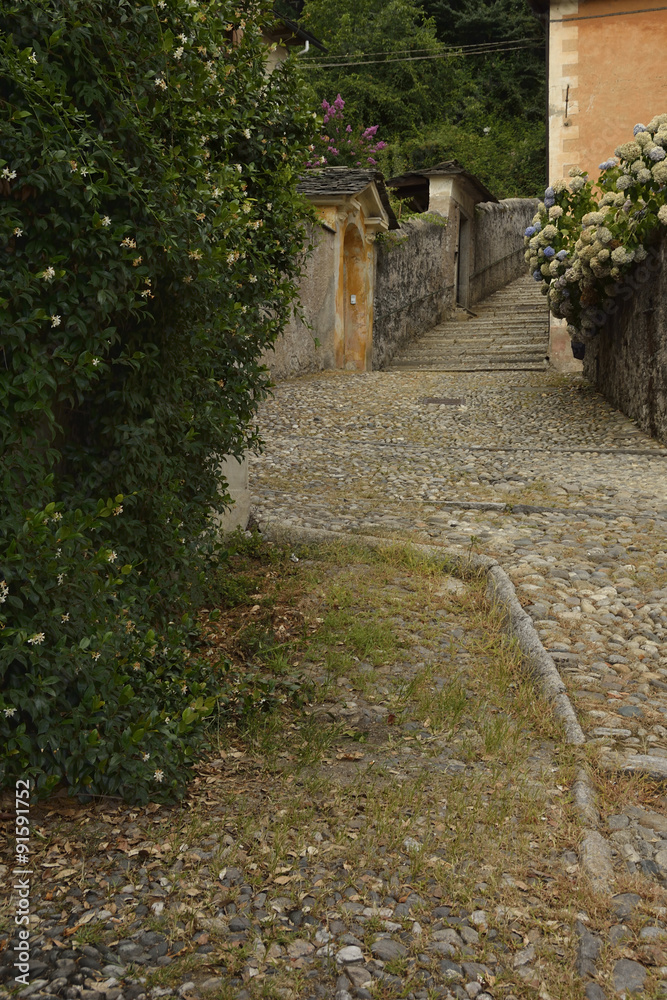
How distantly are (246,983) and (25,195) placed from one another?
2265 millimetres

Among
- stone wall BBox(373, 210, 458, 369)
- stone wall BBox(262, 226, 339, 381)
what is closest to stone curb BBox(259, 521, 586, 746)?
stone wall BBox(262, 226, 339, 381)

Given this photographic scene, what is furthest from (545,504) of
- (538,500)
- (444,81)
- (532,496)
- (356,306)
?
(444,81)

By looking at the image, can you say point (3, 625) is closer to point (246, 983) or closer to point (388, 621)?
point (246, 983)

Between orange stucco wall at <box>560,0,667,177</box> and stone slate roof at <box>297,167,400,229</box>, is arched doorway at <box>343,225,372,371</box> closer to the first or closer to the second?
stone slate roof at <box>297,167,400,229</box>

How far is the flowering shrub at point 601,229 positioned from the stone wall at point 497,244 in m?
12.9

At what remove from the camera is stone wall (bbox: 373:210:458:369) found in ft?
57.0

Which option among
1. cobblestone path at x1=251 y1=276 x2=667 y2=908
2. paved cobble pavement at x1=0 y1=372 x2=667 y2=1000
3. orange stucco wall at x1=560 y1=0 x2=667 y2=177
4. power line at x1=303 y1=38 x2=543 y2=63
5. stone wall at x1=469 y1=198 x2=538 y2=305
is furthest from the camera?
power line at x1=303 y1=38 x2=543 y2=63

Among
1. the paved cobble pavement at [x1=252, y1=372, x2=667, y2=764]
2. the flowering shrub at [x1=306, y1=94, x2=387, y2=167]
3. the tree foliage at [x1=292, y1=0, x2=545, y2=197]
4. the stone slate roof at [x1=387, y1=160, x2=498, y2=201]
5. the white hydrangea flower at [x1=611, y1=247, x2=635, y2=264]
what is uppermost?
the tree foliage at [x1=292, y1=0, x2=545, y2=197]

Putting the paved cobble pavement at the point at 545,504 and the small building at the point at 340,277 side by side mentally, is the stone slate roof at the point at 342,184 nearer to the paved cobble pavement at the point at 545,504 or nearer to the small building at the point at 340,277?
the small building at the point at 340,277

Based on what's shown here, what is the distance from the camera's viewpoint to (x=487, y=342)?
61.2 ft

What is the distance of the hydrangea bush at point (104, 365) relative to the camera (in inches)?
98.0

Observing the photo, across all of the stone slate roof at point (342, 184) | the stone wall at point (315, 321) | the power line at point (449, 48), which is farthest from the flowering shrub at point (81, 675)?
the power line at point (449, 48)

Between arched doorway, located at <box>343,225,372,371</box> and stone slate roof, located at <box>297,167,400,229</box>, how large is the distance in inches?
43.1

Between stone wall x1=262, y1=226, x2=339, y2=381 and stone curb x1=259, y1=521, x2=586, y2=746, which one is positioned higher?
stone wall x1=262, y1=226, x2=339, y2=381
